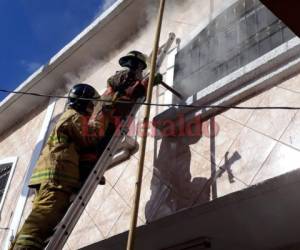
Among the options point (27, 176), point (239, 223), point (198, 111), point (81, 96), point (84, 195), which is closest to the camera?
point (84, 195)

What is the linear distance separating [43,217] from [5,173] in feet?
14.3

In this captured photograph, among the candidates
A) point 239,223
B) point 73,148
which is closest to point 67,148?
point 73,148

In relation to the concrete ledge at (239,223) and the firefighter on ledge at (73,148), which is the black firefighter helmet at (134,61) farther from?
the concrete ledge at (239,223)

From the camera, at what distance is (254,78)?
14.0 ft

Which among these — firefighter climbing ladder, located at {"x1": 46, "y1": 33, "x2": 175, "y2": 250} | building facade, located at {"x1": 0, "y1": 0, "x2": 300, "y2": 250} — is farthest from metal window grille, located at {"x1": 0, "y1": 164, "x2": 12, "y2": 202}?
firefighter climbing ladder, located at {"x1": 46, "y1": 33, "x2": 175, "y2": 250}

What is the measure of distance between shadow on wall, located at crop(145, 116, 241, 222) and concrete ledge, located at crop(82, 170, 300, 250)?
0.10m

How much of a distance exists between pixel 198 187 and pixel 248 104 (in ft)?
2.53

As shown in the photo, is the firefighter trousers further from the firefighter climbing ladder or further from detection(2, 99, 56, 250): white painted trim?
detection(2, 99, 56, 250): white painted trim

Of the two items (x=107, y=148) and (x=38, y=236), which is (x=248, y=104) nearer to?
(x=107, y=148)

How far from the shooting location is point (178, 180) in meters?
4.46

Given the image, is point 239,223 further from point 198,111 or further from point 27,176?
point 27,176

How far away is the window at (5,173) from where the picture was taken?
758cm

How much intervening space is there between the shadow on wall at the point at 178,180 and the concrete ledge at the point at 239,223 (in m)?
0.10

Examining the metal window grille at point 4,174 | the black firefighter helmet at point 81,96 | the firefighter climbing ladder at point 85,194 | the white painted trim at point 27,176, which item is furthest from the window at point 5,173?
the firefighter climbing ladder at point 85,194
